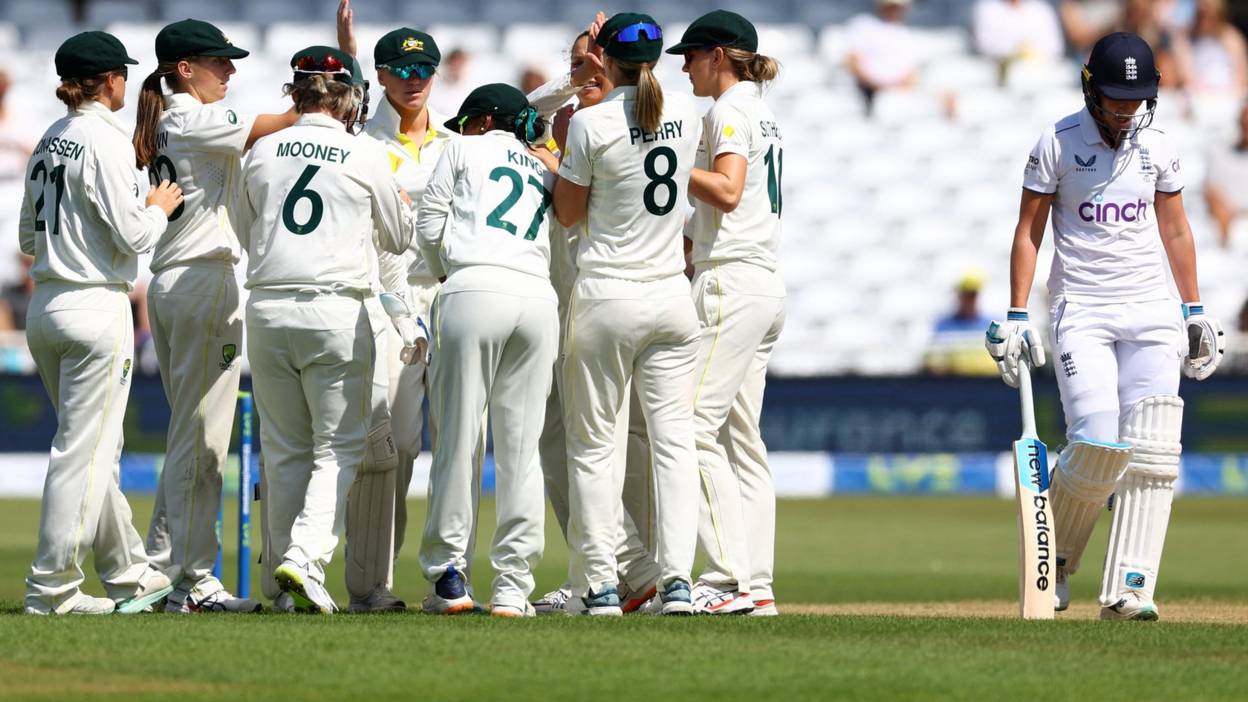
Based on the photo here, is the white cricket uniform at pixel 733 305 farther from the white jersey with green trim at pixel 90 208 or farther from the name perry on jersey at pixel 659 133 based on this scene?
the white jersey with green trim at pixel 90 208

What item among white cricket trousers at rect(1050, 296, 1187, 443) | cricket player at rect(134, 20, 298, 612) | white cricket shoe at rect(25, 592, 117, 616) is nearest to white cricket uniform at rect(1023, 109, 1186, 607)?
white cricket trousers at rect(1050, 296, 1187, 443)

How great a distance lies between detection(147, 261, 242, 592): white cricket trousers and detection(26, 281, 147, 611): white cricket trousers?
0.28 metres

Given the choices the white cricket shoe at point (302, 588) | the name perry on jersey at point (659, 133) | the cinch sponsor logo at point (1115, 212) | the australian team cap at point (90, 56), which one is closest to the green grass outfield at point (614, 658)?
the white cricket shoe at point (302, 588)

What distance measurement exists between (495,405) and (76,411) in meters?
1.52

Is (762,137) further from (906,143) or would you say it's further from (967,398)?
(906,143)

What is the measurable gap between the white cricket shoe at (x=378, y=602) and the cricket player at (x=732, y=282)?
4.06ft

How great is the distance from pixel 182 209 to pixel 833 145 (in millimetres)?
15632

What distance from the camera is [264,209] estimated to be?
7145mm

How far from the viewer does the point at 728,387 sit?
294 inches

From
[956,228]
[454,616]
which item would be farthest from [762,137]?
[956,228]

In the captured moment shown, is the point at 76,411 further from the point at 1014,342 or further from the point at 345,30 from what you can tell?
the point at 1014,342

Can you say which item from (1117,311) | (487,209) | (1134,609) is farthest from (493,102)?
(1134,609)

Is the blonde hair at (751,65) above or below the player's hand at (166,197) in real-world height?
above

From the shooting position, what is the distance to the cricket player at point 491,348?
700cm
